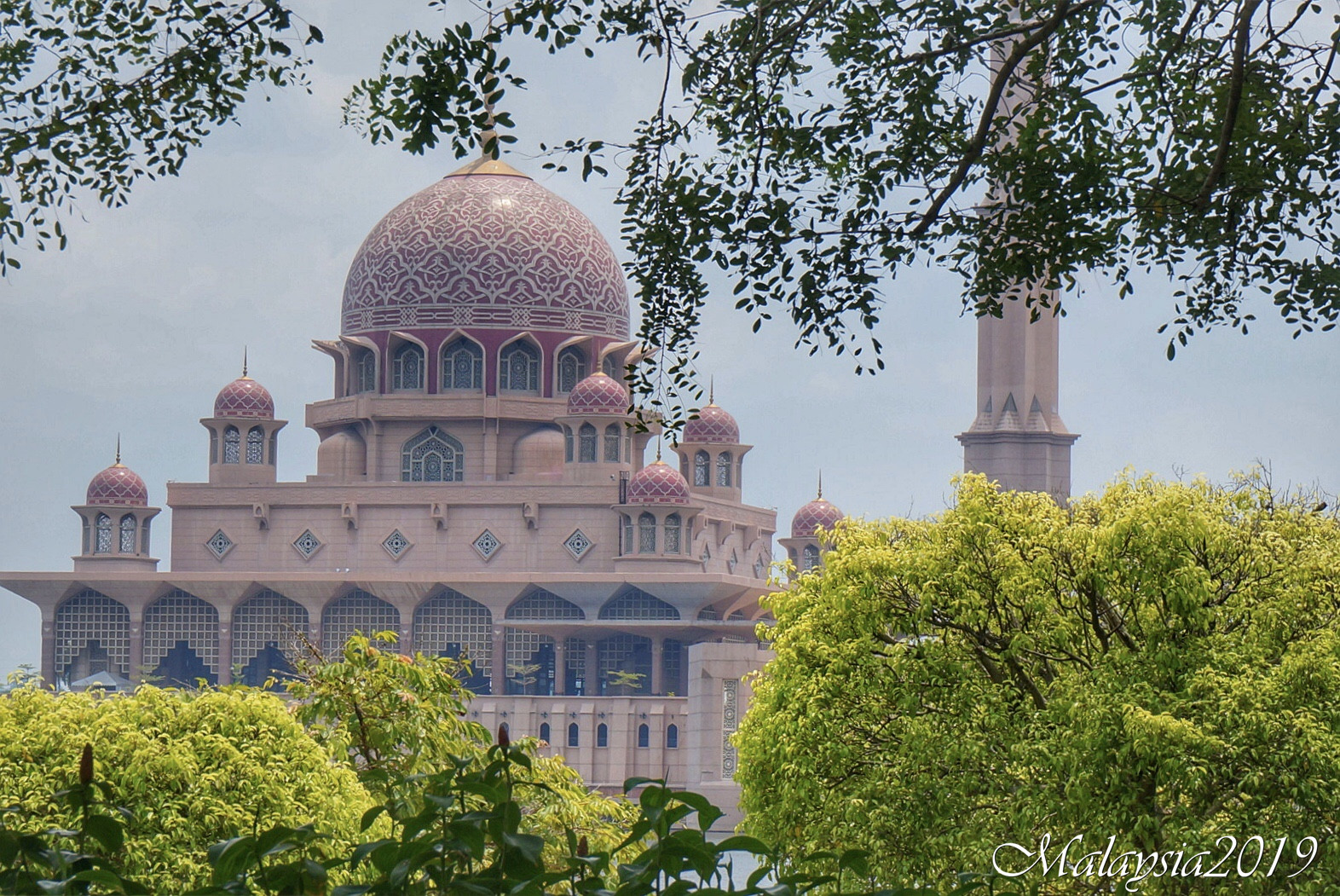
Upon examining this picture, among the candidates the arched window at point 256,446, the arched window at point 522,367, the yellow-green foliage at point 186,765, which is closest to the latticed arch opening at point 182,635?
the arched window at point 256,446

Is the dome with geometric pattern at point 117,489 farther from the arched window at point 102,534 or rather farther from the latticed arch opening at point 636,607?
the latticed arch opening at point 636,607

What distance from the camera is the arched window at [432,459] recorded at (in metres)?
55.0

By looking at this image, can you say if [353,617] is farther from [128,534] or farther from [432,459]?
[128,534]

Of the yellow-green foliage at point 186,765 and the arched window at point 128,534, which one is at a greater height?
the arched window at point 128,534

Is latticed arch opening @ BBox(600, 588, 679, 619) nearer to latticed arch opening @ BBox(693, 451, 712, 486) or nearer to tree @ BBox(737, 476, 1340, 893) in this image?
latticed arch opening @ BBox(693, 451, 712, 486)

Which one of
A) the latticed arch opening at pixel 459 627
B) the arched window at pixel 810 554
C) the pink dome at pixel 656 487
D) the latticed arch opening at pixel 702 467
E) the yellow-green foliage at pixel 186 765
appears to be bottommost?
the yellow-green foliage at pixel 186 765

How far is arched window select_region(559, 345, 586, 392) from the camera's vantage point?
5638 cm

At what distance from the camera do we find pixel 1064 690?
1501cm

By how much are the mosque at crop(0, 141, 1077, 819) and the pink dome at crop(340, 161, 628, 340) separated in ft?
0.25

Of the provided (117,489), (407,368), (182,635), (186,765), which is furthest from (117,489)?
(186,765)

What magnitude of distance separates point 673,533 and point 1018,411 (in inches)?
462

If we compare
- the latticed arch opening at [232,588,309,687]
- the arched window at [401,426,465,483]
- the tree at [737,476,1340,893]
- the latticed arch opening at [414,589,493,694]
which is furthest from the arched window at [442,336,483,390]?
the tree at [737,476,1340,893]

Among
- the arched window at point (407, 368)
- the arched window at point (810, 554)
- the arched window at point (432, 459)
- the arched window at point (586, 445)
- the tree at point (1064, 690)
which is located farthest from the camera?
the arched window at point (810, 554)

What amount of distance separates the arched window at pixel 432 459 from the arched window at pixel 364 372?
8.40 ft
